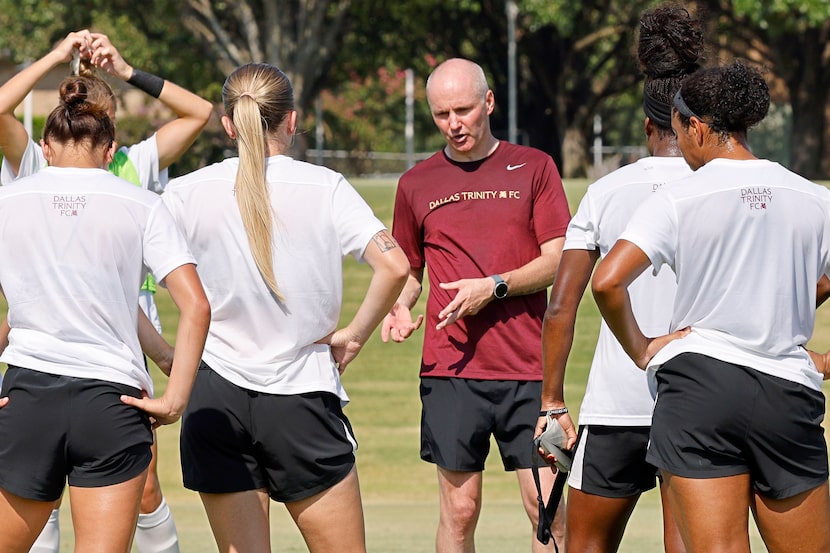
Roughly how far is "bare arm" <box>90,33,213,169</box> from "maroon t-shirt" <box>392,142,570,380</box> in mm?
989

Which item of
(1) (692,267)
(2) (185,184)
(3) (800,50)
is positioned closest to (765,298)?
(1) (692,267)

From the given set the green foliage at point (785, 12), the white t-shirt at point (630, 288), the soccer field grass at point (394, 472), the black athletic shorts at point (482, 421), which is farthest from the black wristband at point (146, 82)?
the green foliage at point (785, 12)

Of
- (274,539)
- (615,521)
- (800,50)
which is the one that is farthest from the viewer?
(800,50)

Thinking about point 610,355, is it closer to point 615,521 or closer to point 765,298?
point 615,521

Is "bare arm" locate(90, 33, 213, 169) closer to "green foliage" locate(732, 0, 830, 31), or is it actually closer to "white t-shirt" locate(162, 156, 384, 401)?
"white t-shirt" locate(162, 156, 384, 401)

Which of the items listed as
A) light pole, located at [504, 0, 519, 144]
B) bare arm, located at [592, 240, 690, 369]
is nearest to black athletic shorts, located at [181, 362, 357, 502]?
bare arm, located at [592, 240, 690, 369]

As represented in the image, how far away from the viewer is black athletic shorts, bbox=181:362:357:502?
4.16 m

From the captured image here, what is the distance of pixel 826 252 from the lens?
377 cm

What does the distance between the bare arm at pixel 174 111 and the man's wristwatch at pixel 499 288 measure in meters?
1.37

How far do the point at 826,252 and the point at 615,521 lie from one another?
1.20 m

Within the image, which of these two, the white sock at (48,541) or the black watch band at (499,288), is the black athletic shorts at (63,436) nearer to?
the white sock at (48,541)

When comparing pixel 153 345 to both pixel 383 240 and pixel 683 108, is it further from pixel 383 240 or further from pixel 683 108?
pixel 683 108

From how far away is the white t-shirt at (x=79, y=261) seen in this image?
3.86 m

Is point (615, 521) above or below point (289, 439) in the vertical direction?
below
